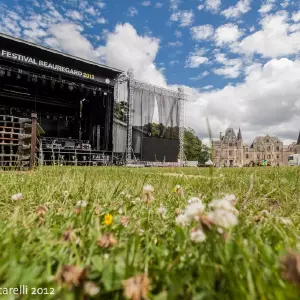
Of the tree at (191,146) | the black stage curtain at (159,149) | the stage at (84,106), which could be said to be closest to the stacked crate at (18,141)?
the stage at (84,106)

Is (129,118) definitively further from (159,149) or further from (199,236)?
(199,236)

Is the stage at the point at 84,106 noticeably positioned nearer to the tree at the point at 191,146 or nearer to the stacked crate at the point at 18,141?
the stacked crate at the point at 18,141

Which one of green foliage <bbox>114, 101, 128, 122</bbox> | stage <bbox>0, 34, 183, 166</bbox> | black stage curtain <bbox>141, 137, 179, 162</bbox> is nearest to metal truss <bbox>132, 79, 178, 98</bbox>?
stage <bbox>0, 34, 183, 166</bbox>

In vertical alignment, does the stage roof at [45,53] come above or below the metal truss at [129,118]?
above

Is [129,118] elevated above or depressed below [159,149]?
above

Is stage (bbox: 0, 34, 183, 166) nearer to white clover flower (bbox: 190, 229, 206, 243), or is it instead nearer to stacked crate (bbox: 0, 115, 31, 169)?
stacked crate (bbox: 0, 115, 31, 169)

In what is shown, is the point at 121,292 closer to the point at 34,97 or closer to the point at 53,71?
Answer: the point at 53,71

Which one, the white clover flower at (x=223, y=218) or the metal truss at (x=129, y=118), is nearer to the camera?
the white clover flower at (x=223, y=218)

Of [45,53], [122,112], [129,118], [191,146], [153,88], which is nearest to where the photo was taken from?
[45,53]

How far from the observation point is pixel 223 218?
0.46 metres

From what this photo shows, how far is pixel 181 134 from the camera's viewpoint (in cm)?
1962

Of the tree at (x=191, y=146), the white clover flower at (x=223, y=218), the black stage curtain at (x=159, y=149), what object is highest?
the tree at (x=191, y=146)

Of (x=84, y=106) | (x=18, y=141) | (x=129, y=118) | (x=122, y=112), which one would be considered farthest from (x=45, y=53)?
(x=122, y=112)

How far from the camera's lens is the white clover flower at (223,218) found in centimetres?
45
